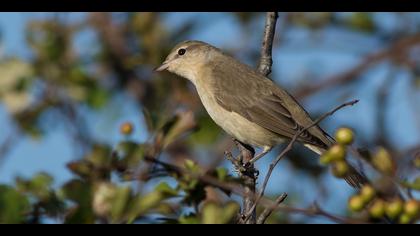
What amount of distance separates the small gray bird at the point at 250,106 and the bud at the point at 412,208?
3168 millimetres

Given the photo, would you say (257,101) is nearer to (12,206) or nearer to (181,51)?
(181,51)

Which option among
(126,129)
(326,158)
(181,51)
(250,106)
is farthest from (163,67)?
(326,158)

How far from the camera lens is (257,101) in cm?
607

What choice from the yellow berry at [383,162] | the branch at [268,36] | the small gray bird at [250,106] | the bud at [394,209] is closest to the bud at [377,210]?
the bud at [394,209]

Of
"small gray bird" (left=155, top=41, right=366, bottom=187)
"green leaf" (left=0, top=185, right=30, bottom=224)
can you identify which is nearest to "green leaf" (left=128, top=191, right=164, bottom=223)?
"green leaf" (left=0, top=185, right=30, bottom=224)

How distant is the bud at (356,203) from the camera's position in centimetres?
247

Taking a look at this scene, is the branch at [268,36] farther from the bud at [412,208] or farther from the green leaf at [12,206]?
the bud at [412,208]

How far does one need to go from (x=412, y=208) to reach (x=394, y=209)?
8cm

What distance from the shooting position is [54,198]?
2854 millimetres

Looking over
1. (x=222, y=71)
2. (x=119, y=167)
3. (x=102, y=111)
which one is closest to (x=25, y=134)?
(x=102, y=111)

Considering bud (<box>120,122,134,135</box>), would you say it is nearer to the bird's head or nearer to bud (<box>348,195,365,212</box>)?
bud (<box>348,195,365,212</box>)

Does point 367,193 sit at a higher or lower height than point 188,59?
lower
